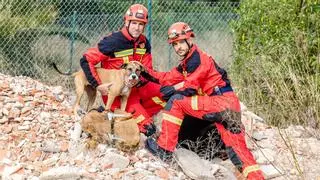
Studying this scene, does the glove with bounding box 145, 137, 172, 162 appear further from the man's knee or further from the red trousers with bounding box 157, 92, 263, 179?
the man's knee

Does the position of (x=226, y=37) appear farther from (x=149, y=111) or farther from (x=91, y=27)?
(x=149, y=111)

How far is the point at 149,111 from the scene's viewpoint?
310 inches

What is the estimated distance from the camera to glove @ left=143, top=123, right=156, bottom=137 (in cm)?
728

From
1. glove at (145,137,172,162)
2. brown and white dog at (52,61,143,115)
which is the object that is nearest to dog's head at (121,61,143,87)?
brown and white dog at (52,61,143,115)

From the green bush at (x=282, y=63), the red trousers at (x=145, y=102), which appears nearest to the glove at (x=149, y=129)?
the red trousers at (x=145, y=102)

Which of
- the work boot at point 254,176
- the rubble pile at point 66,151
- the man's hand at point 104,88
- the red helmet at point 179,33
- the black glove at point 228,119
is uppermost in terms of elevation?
the red helmet at point 179,33

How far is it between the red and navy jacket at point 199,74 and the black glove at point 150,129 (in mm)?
685

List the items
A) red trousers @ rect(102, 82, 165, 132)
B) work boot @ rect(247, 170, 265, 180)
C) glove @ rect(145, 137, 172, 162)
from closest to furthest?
work boot @ rect(247, 170, 265, 180)
glove @ rect(145, 137, 172, 162)
red trousers @ rect(102, 82, 165, 132)

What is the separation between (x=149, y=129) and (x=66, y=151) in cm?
103

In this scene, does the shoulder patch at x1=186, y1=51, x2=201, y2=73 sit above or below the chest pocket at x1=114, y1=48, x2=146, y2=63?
below

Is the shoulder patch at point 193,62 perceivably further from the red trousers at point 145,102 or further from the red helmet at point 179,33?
the red trousers at point 145,102

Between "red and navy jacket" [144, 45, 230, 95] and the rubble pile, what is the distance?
0.83 m

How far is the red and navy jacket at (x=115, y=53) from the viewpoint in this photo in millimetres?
7410

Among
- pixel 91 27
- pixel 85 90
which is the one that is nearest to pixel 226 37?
pixel 91 27
